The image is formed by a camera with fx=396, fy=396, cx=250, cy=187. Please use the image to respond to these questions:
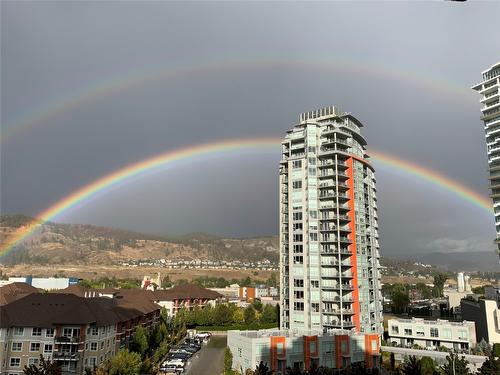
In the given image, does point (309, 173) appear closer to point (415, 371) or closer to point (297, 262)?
point (297, 262)

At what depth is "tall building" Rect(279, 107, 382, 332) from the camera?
234ft

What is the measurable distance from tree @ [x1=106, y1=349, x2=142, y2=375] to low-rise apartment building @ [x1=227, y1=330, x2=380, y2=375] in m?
14.3

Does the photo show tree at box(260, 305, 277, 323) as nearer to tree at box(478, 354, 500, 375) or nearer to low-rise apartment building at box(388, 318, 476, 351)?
low-rise apartment building at box(388, 318, 476, 351)

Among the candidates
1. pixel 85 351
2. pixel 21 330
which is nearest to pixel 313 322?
pixel 85 351

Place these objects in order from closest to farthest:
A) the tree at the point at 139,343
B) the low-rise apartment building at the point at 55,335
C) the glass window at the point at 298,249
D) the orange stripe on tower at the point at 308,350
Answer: the low-rise apartment building at the point at 55,335
the orange stripe on tower at the point at 308,350
the tree at the point at 139,343
the glass window at the point at 298,249

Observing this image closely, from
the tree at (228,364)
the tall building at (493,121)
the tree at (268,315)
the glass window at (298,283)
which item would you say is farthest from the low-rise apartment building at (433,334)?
the tree at (268,315)

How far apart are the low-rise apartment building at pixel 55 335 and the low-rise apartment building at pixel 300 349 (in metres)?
18.8

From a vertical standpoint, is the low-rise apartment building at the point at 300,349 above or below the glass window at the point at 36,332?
below

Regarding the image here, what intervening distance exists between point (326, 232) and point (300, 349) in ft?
80.9

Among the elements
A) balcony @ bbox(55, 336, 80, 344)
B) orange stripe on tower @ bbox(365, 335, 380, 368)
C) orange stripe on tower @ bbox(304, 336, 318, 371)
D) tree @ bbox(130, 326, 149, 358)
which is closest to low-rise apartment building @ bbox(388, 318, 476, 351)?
orange stripe on tower @ bbox(365, 335, 380, 368)

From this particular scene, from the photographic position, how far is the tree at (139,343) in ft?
203

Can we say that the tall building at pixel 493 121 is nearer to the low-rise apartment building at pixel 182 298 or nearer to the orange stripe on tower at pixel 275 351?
the orange stripe on tower at pixel 275 351

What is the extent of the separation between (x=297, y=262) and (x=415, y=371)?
36.8m

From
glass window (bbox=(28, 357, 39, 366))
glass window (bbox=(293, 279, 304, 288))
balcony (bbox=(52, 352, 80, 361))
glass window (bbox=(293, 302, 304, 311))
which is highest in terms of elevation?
glass window (bbox=(293, 279, 304, 288))
